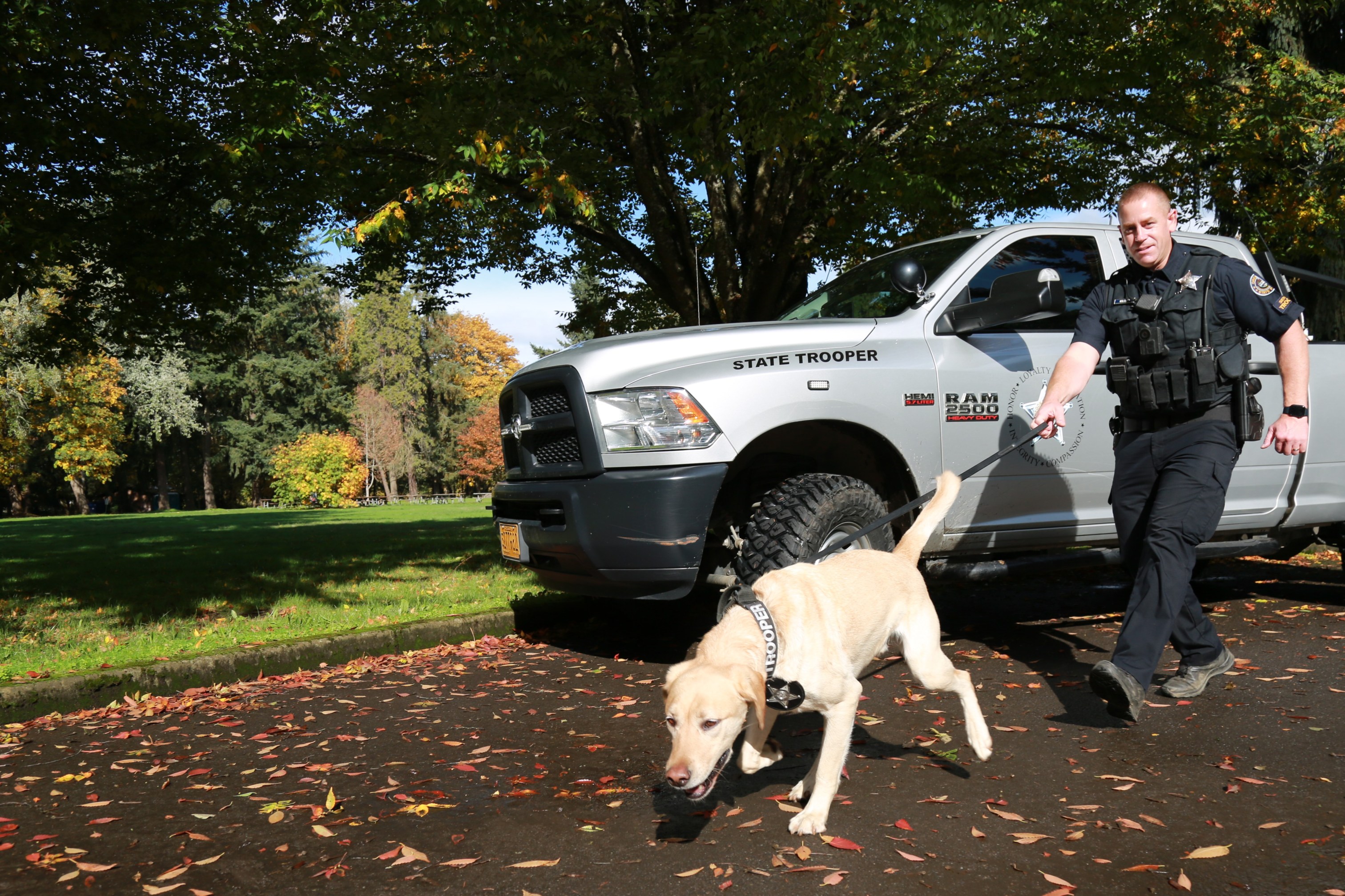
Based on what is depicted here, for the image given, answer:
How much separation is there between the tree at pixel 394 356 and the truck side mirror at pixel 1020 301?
59.0 m

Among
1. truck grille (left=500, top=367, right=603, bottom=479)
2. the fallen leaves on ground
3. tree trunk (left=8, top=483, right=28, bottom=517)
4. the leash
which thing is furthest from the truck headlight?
tree trunk (left=8, top=483, right=28, bottom=517)

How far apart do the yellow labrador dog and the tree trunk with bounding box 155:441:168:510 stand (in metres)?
60.2

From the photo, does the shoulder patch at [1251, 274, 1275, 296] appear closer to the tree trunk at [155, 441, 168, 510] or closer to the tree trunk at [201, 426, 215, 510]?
the tree trunk at [201, 426, 215, 510]

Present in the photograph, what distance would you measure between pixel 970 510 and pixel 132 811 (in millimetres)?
4277

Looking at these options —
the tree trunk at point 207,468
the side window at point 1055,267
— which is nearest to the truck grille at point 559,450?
the side window at point 1055,267

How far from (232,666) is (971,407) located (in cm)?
469

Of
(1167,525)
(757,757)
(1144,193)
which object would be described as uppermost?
(1144,193)

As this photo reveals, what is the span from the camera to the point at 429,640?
684 centimetres

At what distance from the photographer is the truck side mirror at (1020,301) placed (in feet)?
16.7

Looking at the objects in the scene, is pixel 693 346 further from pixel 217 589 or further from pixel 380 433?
pixel 380 433

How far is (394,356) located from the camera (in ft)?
210

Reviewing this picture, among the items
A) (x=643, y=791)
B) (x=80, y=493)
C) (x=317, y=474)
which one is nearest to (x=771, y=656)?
(x=643, y=791)

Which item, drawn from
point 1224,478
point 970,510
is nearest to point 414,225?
point 970,510

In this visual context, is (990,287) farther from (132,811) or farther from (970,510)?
(132,811)
